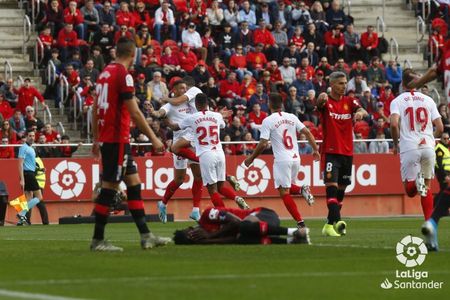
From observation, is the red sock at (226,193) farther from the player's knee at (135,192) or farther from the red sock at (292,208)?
the player's knee at (135,192)

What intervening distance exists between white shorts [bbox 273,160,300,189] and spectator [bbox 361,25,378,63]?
2084 centimetres

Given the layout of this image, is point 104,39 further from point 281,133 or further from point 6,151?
point 281,133

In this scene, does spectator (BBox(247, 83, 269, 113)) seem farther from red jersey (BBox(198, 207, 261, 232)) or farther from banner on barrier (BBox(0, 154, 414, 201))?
red jersey (BBox(198, 207, 261, 232))

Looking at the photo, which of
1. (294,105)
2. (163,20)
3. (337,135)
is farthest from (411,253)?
(163,20)

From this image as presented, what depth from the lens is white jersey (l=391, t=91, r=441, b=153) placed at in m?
19.9

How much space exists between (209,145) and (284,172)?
107 inches

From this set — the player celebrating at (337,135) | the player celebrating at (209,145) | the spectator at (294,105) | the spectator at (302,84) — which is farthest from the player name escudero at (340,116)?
the spectator at (302,84)

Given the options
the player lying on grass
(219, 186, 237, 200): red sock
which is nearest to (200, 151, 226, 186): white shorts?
(219, 186, 237, 200): red sock

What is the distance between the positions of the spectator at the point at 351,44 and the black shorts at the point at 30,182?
46.2ft

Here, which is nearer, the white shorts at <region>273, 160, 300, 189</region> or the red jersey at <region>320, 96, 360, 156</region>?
the red jersey at <region>320, 96, 360, 156</region>

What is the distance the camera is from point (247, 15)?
135 feet

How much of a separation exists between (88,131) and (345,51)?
33.4ft

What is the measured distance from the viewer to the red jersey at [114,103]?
15.8m

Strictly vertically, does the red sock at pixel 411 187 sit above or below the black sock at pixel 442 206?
above
